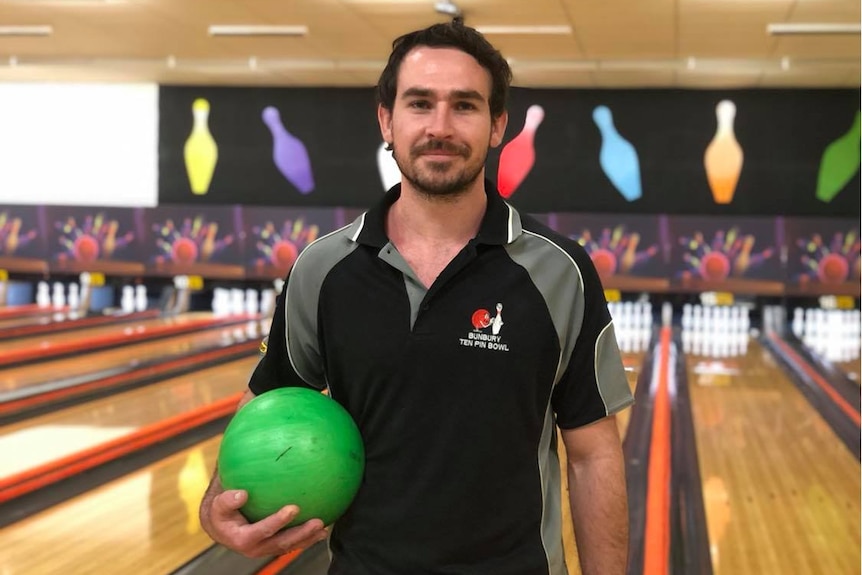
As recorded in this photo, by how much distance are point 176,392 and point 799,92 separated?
5.93m

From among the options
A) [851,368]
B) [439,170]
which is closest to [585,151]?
[851,368]

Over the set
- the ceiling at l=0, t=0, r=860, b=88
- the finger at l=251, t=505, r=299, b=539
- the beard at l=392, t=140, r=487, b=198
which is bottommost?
the finger at l=251, t=505, r=299, b=539

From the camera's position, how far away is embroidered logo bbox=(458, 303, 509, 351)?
1.19m

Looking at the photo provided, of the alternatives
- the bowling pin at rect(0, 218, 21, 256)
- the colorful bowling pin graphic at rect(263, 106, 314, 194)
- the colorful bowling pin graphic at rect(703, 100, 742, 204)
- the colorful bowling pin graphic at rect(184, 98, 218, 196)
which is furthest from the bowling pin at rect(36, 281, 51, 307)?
the colorful bowling pin graphic at rect(703, 100, 742, 204)

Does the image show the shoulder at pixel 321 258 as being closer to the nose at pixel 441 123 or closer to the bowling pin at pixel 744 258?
the nose at pixel 441 123

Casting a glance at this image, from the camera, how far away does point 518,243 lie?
4.12 feet

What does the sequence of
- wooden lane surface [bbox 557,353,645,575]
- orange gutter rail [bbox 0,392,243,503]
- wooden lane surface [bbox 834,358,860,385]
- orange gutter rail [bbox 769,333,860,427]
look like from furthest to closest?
1. wooden lane surface [bbox 834,358,860,385]
2. orange gutter rail [bbox 769,333,860,427]
3. orange gutter rail [bbox 0,392,243,503]
4. wooden lane surface [bbox 557,353,645,575]

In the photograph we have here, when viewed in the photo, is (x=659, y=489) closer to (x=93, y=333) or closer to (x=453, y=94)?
(x=453, y=94)

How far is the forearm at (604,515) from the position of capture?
4.14 ft

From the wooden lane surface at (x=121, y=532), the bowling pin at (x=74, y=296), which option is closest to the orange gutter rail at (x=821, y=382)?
the wooden lane surface at (x=121, y=532)

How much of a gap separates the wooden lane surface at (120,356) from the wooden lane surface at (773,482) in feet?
11.1

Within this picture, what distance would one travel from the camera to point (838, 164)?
27.7 ft

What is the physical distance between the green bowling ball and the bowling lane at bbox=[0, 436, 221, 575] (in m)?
1.73

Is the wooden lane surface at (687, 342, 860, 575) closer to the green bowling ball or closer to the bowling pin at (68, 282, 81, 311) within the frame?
the green bowling ball
